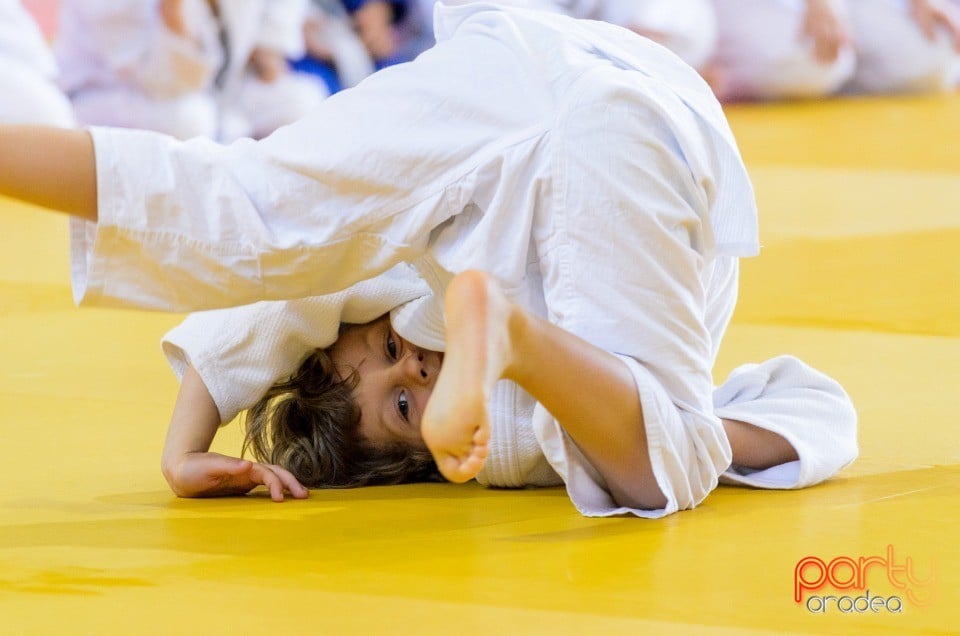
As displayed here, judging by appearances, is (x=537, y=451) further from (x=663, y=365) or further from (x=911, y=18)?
(x=911, y=18)

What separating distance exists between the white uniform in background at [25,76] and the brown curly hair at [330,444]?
2.14 metres

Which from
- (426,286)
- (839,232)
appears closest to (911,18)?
(839,232)

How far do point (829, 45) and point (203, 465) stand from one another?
4095 millimetres

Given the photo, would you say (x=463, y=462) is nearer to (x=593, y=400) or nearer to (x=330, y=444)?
(x=593, y=400)

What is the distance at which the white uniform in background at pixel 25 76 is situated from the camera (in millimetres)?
3475

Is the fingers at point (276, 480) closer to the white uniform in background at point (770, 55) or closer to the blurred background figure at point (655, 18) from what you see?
the blurred background figure at point (655, 18)

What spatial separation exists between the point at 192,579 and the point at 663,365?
46cm

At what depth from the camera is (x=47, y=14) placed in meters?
5.02

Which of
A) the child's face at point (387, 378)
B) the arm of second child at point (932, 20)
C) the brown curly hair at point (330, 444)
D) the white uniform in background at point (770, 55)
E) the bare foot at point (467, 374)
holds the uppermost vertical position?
the bare foot at point (467, 374)

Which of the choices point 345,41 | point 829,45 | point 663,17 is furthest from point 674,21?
point 345,41

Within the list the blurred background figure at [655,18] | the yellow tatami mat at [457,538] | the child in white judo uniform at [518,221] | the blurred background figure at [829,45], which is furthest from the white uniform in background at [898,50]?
the child in white judo uniform at [518,221]

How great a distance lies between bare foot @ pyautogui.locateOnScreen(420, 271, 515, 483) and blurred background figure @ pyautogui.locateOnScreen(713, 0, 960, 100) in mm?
4113

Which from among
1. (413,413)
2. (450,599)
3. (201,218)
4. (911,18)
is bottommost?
(911,18)

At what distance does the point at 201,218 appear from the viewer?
125 cm
